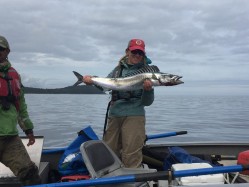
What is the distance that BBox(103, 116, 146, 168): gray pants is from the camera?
5945 millimetres

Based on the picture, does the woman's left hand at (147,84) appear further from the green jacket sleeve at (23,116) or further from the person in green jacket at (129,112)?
the green jacket sleeve at (23,116)

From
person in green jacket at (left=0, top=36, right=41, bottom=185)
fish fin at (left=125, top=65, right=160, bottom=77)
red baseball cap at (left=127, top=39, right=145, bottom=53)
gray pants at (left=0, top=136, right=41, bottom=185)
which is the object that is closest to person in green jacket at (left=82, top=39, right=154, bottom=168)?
red baseball cap at (left=127, top=39, right=145, bottom=53)

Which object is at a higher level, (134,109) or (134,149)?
(134,109)

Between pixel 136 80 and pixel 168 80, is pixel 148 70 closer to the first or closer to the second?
pixel 136 80

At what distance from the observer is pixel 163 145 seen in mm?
7727

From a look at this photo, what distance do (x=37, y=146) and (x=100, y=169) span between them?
4.90 feet

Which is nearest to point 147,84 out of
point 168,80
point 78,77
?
point 168,80

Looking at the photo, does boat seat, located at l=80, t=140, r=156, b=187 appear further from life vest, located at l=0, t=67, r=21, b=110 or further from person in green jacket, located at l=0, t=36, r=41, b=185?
life vest, located at l=0, t=67, r=21, b=110

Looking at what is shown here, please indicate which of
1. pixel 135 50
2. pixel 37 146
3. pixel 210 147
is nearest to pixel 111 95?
pixel 135 50

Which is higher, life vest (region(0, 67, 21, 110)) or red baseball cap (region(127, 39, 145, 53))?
red baseball cap (region(127, 39, 145, 53))

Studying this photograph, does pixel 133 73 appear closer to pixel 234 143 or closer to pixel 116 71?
pixel 116 71

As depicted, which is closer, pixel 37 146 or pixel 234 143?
pixel 37 146

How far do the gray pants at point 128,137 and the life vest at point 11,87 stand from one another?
1.74 m

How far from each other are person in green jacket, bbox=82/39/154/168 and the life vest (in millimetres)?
1178
